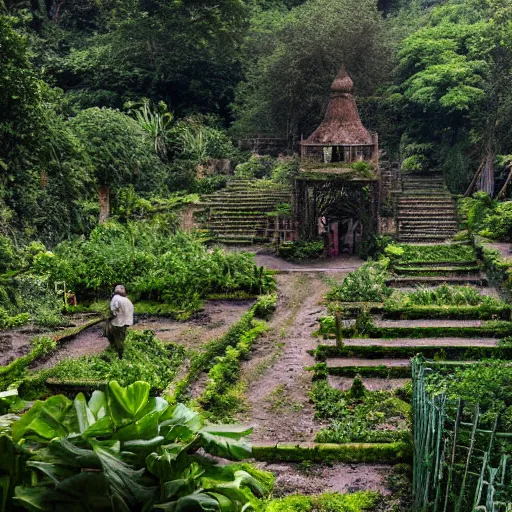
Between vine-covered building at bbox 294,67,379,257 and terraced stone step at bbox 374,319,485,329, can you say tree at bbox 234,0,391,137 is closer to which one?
vine-covered building at bbox 294,67,379,257

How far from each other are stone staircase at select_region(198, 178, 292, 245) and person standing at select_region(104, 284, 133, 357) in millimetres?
14422

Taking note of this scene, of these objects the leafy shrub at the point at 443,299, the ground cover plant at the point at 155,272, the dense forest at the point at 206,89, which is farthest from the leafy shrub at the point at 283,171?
the leafy shrub at the point at 443,299

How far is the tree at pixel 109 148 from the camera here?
24062 millimetres

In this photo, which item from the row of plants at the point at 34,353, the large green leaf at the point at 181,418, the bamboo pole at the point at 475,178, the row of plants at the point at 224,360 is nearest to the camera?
the large green leaf at the point at 181,418

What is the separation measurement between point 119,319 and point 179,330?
3.53m

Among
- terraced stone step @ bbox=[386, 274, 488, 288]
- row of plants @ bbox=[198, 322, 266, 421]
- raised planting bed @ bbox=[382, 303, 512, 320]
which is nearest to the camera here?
row of plants @ bbox=[198, 322, 266, 421]

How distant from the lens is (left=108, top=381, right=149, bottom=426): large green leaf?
2252 millimetres

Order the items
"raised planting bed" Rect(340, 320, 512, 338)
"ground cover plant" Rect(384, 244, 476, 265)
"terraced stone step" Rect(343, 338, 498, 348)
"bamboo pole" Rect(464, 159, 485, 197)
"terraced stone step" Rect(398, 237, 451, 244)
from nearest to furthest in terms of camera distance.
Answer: "terraced stone step" Rect(343, 338, 498, 348), "raised planting bed" Rect(340, 320, 512, 338), "ground cover plant" Rect(384, 244, 476, 265), "terraced stone step" Rect(398, 237, 451, 244), "bamboo pole" Rect(464, 159, 485, 197)

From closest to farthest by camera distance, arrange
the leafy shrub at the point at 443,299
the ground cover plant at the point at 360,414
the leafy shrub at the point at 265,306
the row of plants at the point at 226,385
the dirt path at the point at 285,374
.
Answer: the ground cover plant at the point at 360,414 → the dirt path at the point at 285,374 → the row of plants at the point at 226,385 → the leafy shrub at the point at 443,299 → the leafy shrub at the point at 265,306

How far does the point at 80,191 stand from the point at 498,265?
13350 mm

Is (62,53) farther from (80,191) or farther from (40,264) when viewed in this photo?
(40,264)

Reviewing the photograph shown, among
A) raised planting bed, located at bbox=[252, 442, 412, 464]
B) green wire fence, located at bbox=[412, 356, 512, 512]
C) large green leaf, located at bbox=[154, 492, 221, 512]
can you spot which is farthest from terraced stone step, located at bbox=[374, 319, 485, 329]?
large green leaf, located at bbox=[154, 492, 221, 512]

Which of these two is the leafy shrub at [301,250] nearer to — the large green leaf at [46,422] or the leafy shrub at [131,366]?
the leafy shrub at [131,366]

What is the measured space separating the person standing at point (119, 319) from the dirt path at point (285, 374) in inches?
88.3
